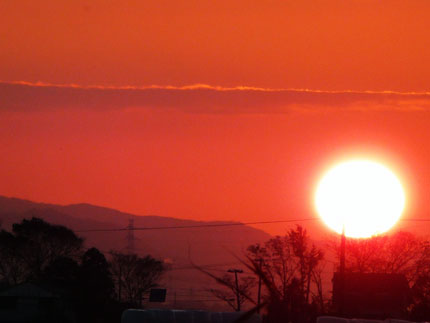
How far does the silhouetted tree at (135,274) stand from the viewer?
11162 centimetres

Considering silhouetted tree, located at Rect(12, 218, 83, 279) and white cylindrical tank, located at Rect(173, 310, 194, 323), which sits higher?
silhouetted tree, located at Rect(12, 218, 83, 279)

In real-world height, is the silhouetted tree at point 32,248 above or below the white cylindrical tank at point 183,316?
above

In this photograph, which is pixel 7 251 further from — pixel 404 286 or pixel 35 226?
pixel 404 286

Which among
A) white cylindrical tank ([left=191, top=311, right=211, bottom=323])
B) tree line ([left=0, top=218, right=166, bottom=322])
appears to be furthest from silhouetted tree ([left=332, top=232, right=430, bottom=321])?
white cylindrical tank ([left=191, top=311, right=211, bottom=323])

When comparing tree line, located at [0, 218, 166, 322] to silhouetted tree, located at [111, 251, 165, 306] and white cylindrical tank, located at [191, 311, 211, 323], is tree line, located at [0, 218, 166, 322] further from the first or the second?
white cylindrical tank, located at [191, 311, 211, 323]

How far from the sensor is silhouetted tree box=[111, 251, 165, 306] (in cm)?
11162

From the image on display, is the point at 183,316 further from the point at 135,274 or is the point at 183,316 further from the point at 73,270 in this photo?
the point at 135,274

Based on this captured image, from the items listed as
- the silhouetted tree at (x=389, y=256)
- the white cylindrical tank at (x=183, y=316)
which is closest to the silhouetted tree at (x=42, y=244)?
the silhouetted tree at (x=389, y=256)

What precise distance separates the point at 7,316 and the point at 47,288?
4.75 m

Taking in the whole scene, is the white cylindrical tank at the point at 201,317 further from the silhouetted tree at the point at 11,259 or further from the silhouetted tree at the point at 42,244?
the silhouetted tree at the point at 11,259

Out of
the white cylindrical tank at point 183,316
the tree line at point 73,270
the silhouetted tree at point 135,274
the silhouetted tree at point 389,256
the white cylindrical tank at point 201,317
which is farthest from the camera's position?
the silhouetted tree at point 135,274

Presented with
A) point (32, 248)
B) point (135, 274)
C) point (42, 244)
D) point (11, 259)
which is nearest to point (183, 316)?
point (32, 248)

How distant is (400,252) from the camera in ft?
309

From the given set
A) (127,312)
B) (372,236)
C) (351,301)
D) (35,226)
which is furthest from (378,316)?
(35,226)
